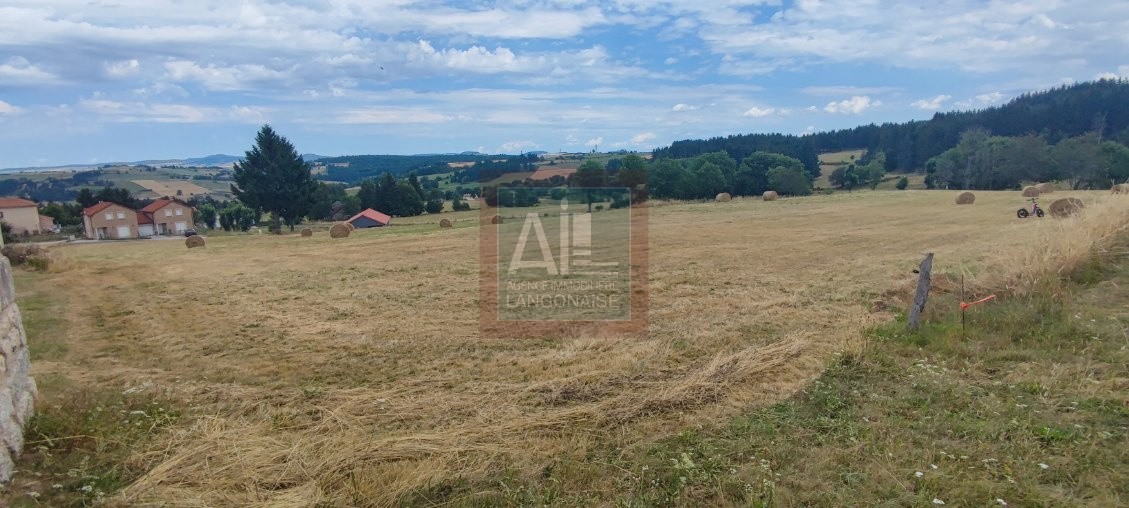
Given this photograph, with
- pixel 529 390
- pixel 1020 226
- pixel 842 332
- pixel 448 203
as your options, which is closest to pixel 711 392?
pixel 529 390

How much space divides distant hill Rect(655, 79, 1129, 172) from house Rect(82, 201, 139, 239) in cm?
6599

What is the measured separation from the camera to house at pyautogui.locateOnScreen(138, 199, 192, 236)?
179 feet

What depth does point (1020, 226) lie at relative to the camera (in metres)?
18.0

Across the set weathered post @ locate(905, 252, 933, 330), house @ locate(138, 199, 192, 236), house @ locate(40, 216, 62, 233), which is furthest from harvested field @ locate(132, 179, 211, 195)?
weathered post @ locate(905, 252, 933, 330)

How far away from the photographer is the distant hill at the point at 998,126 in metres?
78.8

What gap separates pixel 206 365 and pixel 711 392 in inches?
238

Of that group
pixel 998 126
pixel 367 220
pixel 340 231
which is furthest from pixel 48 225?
pixel 998 126

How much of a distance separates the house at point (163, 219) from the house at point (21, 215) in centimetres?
729

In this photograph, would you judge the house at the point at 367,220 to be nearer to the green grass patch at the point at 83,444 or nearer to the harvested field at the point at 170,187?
the green grass patch at the point at 83,444

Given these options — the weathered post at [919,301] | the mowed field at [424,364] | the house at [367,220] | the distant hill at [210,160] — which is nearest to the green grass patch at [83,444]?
the mowed field at [424,364]

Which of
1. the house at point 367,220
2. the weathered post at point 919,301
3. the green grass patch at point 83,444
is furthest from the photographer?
the house at point 367,220

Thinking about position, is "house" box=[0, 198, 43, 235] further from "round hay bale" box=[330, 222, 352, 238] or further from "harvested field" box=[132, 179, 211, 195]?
"harvested field" box=[132, 179, 211, 195]

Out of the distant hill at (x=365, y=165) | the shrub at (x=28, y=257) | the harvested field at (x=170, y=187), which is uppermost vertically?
the distant hill at (x=365, y=165)

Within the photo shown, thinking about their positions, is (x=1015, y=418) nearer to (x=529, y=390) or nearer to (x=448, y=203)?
(x=529, y=390)
